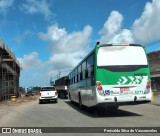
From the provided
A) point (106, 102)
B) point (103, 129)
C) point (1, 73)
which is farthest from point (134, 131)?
point (1, 73)

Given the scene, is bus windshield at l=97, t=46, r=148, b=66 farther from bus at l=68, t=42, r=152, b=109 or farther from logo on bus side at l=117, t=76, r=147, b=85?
logo on bus side at l=117, t=76, r=147, b=85

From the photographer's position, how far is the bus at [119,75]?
17141 mm

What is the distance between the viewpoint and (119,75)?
56.8ft

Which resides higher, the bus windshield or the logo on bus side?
the bus windshield

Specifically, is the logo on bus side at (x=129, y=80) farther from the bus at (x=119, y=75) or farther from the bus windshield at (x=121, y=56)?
the bus windshield at (x=121, y=56)

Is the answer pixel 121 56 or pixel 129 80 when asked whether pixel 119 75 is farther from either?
pixel 121 56

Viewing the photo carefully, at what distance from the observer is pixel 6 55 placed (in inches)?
1929

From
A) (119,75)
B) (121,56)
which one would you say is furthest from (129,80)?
(121,56)

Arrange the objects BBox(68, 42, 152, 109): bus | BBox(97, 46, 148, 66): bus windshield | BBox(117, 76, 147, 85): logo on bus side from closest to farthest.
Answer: BBox(68, 42, 152, 109): bus
BBox(117, 76, 147, 85): logo on bus side
BBox(97, 46, 148, 66): bus windshield

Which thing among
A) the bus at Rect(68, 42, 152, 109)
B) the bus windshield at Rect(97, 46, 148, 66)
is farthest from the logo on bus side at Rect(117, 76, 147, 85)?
the bus windshield at Rect(97, 46, 148, 66)

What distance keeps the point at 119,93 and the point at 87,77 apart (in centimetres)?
329

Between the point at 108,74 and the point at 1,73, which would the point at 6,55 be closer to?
the point at 1,73

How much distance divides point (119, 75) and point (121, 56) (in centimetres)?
99

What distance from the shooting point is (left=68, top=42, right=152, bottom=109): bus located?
17141 mm
